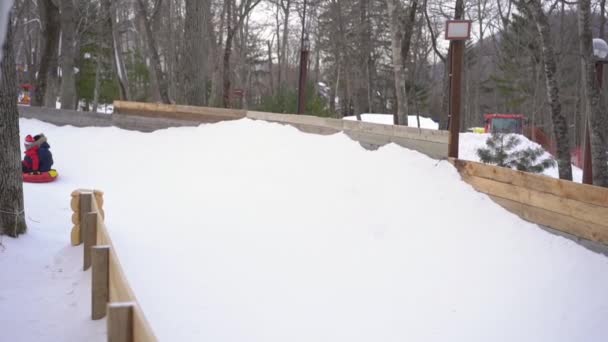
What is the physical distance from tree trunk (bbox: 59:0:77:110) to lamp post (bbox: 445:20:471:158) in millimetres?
12873

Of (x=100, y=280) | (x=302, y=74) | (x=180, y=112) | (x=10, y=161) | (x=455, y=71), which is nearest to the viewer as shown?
(x=100, y=280)

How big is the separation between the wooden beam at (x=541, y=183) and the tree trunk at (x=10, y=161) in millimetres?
5488

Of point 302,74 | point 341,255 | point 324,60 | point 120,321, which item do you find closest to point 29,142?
point 341,255

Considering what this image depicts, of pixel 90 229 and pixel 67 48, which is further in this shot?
pixel 67 48

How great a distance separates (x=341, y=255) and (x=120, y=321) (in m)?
4.43

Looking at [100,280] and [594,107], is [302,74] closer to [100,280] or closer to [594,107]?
[594,107]

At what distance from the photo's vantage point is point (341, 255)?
7.07 metres

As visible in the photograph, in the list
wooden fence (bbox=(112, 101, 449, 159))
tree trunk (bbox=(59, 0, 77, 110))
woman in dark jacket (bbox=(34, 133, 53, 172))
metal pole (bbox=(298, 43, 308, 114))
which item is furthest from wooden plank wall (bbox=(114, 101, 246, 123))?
woman in dark jacket (bbox=(34, 133, 53, 172))

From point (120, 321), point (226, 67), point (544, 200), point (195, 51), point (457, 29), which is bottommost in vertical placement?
point (120, 321)

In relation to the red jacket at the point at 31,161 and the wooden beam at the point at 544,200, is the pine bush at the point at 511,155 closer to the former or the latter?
the wooden beam at the point at 544,200

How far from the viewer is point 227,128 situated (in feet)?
47.3

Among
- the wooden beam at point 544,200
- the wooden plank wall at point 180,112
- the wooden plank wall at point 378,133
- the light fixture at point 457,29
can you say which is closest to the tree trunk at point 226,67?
the wooden plank wall at point 180,112

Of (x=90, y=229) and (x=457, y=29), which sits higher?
(x=457, y=29)

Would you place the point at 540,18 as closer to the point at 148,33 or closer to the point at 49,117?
the point at 49,117
